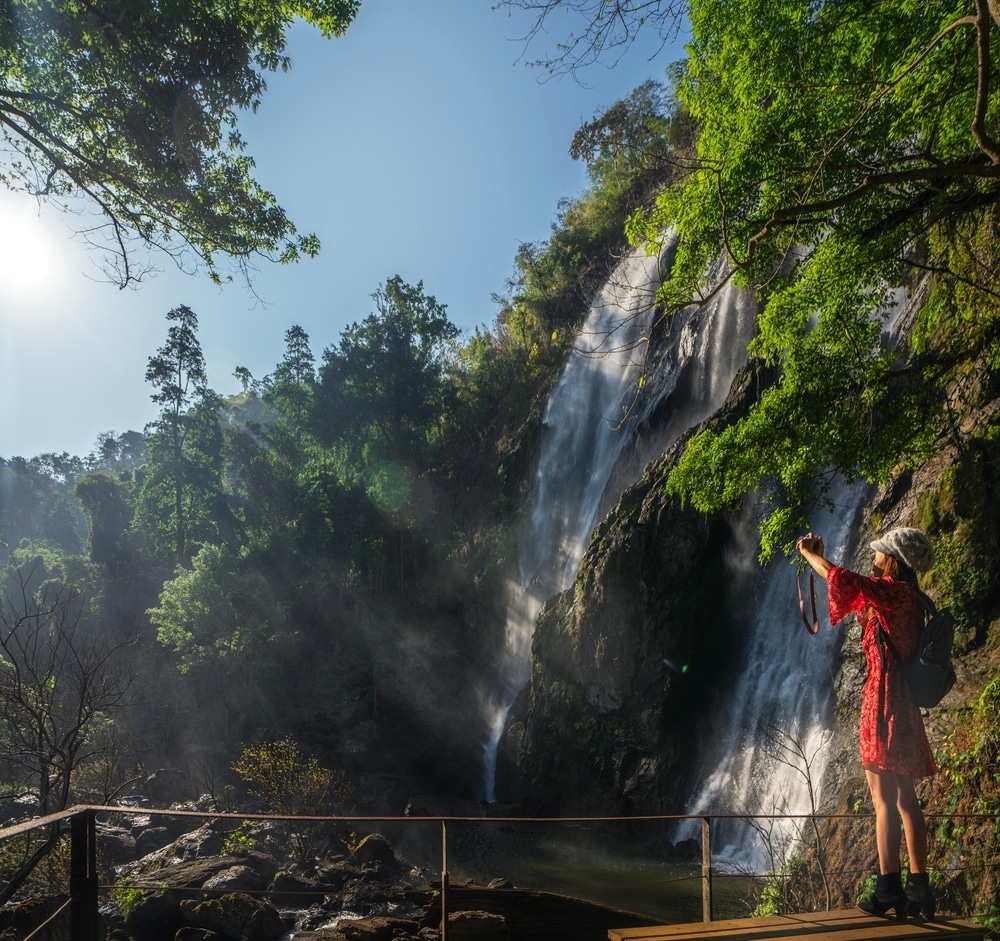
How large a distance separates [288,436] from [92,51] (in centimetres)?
3403

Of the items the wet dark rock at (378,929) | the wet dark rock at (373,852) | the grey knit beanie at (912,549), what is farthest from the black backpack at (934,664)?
the wet dark rock at (373,852)

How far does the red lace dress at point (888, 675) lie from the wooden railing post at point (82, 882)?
366 centimetres

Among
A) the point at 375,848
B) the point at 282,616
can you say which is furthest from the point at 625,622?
the point at 282,616

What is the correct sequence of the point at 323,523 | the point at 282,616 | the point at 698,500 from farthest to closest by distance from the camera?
the point at 323,523
the point at 282,616
the point at 698,500

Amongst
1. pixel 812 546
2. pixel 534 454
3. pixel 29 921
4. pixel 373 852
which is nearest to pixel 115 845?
pixel 373 852

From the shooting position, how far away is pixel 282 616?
31188mm

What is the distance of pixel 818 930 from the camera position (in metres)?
3.29

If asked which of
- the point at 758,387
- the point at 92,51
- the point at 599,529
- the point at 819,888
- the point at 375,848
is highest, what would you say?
the point at 92,51

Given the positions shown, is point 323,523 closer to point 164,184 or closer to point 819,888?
point 164,184

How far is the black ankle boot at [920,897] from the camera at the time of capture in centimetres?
350

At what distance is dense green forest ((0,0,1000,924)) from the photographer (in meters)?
6.52

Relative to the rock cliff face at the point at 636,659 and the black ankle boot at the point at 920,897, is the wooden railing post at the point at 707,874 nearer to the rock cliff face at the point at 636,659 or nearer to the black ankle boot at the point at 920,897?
the black ankle boot at the point at 920,897

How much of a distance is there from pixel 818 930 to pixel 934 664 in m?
1.34

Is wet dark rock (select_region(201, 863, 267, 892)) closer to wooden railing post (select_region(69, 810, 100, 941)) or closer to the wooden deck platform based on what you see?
wooden railing post (select_region(69, 810, 100, 941))
